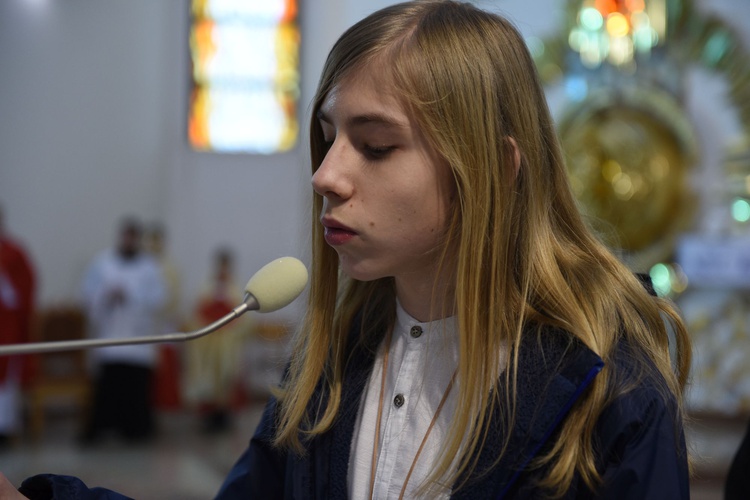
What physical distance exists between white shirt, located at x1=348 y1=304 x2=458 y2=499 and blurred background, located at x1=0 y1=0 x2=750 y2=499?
358 centimetres

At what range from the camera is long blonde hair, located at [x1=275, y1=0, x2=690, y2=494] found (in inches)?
50.1

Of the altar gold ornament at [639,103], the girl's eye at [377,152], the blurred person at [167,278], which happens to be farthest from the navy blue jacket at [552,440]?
the blurred person at [167,278]

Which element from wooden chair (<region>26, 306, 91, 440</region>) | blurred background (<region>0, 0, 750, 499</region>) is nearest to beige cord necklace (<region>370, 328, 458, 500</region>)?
Result: blurred background (<region>0, 0, 750, 499</region>)

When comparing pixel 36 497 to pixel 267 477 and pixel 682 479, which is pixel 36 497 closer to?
pixel 267 477

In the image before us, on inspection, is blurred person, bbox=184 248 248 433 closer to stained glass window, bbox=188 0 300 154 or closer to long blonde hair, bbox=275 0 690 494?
stained glass window, bbox=188 0 300 154

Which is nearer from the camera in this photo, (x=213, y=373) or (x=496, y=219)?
(x=496, y=219)

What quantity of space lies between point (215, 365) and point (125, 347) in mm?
855

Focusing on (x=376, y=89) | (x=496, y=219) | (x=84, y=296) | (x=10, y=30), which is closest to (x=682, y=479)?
(x=496, y=219)

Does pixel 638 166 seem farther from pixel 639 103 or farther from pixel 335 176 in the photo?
pixel 335 176

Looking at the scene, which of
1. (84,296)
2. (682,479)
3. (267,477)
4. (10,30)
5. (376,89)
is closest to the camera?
(682,479)

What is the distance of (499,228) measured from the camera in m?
1.32

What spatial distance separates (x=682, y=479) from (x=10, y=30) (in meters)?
9.47

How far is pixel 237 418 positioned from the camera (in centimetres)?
838

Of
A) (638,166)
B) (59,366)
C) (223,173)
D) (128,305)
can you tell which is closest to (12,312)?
(128,305)
